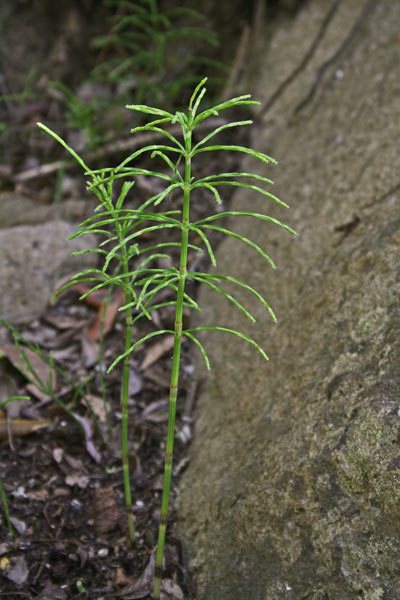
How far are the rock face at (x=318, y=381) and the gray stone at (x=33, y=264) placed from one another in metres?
0.71

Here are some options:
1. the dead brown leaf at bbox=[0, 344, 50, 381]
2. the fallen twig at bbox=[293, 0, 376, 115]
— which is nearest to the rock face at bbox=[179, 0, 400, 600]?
the fallen twig at bbox=[293, 0, 376, 115]

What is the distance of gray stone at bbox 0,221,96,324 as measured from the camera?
2.52 m

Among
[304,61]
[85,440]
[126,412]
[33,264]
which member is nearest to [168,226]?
[126,412]

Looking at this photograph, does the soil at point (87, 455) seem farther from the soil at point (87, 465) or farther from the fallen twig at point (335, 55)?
the fallen twig at point (335, 55)

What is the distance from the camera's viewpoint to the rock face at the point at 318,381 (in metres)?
1.32

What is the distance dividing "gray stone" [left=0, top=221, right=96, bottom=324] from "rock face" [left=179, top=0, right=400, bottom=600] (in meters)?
0.71

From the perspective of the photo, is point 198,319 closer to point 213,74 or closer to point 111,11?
point 213,74

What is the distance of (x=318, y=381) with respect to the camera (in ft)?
5.29

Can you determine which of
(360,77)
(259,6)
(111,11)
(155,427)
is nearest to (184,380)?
(155,427)

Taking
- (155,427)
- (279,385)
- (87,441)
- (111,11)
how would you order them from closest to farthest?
(279,385) < (87,441) < (155,427) < (111,11)

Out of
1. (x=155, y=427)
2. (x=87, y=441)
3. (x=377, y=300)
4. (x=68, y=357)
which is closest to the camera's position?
(x=377, y=300)

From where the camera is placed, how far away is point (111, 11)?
13.2 ft

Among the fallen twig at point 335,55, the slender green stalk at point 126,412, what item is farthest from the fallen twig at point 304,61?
the slender green stalk at point 126,412

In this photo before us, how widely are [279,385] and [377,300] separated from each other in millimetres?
405
